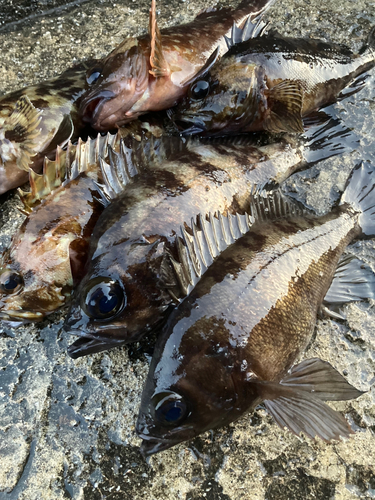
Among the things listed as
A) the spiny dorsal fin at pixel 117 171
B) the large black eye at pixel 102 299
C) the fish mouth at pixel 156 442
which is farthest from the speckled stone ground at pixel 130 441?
the spiny dorsal fin at pixel 117 171

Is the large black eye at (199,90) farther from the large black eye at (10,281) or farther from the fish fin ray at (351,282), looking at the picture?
the large black eye at (10,281)

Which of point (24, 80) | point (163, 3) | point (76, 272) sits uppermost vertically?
point (163, 3)

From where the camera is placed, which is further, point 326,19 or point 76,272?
point 326,19

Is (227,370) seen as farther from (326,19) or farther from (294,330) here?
(326,19)

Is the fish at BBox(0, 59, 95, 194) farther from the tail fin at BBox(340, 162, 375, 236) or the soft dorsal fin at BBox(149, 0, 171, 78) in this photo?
the tail fin at BBox(340, 162, 375, 236)

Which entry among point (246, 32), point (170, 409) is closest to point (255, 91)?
point (246, 32)

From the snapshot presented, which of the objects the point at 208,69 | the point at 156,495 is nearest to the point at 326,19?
the point at 208,69
